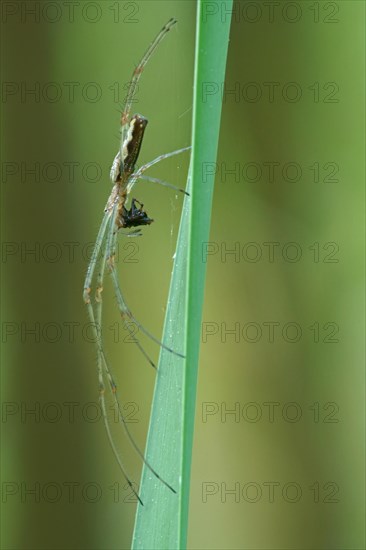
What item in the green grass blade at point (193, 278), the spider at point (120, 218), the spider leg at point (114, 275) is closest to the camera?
the green grass blade at point (193, 278)

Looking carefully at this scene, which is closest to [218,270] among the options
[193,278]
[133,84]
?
[133,84]

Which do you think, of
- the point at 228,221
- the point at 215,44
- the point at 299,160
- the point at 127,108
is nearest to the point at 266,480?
the point at 228,221

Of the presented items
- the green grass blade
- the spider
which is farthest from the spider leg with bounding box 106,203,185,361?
the green grass blade

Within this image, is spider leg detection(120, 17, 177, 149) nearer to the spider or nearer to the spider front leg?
the spider

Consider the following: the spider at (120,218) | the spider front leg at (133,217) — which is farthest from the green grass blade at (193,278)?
the spider front leg at (133,217)

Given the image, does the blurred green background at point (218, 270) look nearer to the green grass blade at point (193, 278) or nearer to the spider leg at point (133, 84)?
the spider leg at point (133, 84)

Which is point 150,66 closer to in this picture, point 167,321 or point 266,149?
point 266,149

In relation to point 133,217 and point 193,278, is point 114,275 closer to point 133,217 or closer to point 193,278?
point 133,217

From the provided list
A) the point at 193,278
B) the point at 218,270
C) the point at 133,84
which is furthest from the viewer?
the point at 218,270
